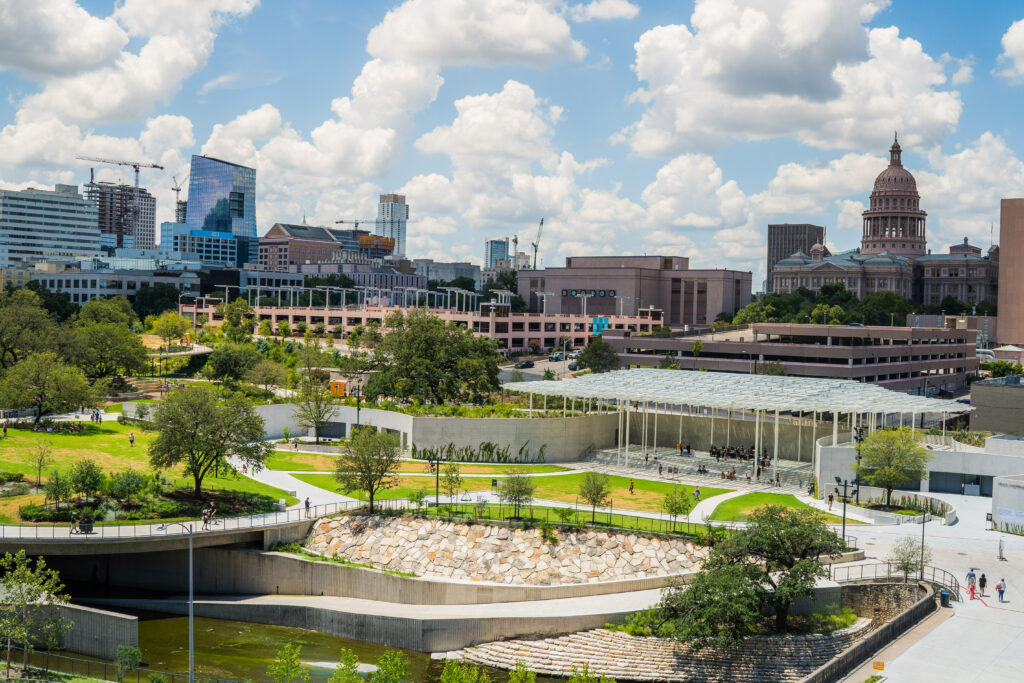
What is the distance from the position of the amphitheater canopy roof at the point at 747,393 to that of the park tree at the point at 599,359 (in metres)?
32.6

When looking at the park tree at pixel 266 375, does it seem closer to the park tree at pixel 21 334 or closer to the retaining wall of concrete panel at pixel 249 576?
the park tree at pixel 21 334

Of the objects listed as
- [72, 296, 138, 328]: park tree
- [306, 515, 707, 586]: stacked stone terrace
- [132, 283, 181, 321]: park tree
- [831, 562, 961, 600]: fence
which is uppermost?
[132, 283, 181, 321]: park tree

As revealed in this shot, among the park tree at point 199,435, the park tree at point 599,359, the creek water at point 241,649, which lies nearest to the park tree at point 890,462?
the creek water at point 241,649

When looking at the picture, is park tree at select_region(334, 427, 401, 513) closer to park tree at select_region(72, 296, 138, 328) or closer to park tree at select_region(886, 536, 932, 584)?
park tree at select_region(886, 536, 932, 584)

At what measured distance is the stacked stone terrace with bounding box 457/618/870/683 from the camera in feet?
129

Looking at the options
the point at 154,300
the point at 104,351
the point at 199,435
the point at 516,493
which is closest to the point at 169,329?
the point at 104,351

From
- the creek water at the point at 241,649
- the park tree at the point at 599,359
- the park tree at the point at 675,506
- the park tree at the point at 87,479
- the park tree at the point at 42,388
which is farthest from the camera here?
the park tree at the point at 599,359

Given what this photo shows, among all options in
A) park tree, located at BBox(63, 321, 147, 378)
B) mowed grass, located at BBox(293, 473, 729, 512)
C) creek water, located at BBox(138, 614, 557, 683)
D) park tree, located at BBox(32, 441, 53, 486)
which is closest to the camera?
creek water, located at BBox(138, 614, 557, 683)

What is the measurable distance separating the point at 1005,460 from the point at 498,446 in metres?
35.5

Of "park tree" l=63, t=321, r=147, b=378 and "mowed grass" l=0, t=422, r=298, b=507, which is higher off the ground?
"park tree" l=63, t=321, r=147, b=378

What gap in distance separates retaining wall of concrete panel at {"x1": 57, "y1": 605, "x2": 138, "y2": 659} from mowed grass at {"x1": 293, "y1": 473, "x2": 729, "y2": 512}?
64.1ft

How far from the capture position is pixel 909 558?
44.1 m

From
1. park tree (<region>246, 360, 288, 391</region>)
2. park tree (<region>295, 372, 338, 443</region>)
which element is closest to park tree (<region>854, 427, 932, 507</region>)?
park tree (<region>295, 372, 338, 443</region>)

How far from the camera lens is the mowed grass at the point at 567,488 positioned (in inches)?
2338
